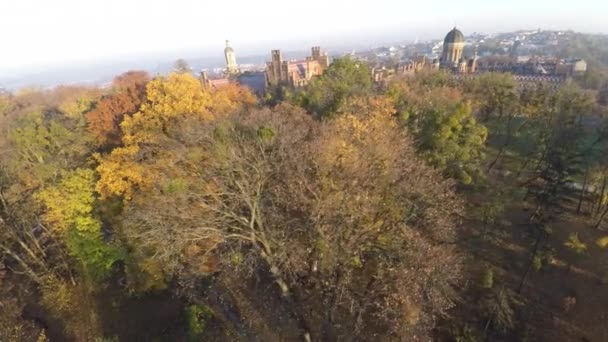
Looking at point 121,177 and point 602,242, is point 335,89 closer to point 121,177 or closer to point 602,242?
point 121,177

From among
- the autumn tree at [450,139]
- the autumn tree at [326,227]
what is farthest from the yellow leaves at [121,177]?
the autumn tree at [450,139]

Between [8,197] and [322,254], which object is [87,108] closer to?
[8,197]

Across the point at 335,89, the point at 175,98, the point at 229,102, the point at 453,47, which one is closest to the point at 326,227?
the point at 175,98

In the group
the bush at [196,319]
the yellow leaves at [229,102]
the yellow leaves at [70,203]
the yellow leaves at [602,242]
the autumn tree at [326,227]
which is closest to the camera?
the autumn tree at [326,227]

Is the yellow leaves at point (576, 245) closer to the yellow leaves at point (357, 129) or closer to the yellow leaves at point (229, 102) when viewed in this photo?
the yellow leaves at point (357, 129)

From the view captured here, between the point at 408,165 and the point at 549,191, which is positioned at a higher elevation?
the point at 408,165

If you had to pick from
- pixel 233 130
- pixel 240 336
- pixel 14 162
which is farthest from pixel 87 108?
pixel 240 336
